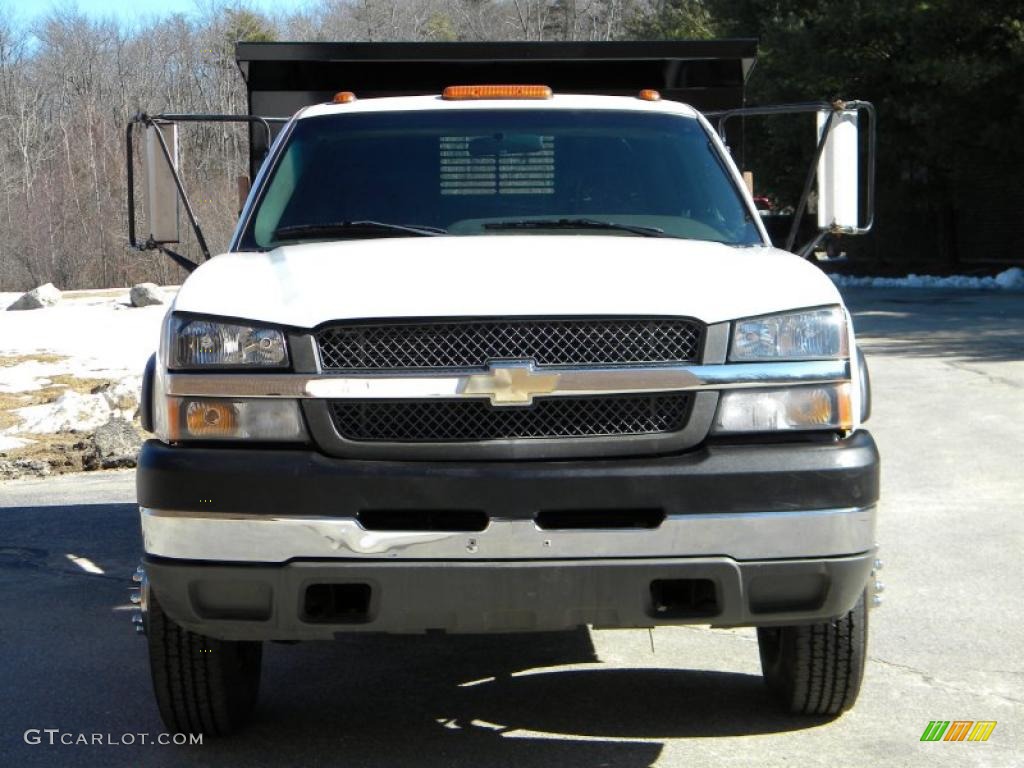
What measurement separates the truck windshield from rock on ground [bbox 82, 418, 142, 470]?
5579mm

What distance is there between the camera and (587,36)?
265 ft

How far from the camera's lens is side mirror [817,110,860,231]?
539 centimetres

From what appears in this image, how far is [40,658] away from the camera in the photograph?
18.3ft

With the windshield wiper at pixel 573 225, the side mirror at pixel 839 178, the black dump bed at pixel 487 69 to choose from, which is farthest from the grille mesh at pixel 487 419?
the black dump bed at pixel 487 69

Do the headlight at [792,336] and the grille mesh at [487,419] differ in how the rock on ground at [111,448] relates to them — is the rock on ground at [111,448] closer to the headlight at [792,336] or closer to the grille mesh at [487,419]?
the grille mesh at [487,419]

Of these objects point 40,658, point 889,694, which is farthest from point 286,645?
point 889,694

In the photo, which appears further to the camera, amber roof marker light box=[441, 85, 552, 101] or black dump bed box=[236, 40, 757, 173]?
black dump bed box=[236, 40, 757, 173]

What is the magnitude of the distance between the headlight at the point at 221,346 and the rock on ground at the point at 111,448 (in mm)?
6721

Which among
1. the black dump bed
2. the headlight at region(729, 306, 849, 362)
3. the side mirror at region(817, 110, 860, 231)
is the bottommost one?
the headlight at region(729, 306, 849, 362)

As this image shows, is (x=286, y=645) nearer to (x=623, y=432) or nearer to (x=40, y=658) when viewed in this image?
(x=40, y=658)

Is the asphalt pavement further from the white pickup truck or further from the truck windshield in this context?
the truck windshield

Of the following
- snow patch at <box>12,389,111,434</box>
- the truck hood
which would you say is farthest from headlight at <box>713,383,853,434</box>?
snow patch at <box>12,389,111,434</box>

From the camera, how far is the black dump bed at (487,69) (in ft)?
27.2

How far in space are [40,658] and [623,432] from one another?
2.83 metres
